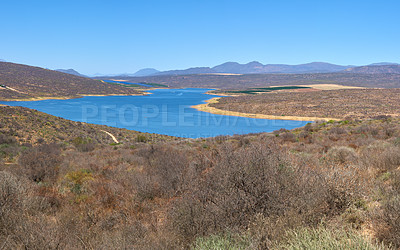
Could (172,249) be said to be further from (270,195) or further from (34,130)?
(34,130)

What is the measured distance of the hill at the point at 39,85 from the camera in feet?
314

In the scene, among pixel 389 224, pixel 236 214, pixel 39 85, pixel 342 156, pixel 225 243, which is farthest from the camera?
pixel 39 85

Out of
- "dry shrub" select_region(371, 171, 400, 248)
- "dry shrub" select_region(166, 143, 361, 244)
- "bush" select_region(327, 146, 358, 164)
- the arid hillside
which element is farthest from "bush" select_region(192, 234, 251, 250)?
the arid hillside

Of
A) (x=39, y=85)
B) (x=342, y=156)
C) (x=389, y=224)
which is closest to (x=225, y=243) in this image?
(x=389, y=224)

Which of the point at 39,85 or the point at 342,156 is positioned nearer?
the point at 342,156

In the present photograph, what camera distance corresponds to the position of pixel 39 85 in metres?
114

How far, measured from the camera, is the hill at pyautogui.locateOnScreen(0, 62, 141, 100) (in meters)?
95.7

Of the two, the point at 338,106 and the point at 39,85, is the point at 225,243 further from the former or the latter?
the point at 39,85

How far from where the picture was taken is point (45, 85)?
117m

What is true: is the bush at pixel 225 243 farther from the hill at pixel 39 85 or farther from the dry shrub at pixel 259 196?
the hill at pixel 39 85

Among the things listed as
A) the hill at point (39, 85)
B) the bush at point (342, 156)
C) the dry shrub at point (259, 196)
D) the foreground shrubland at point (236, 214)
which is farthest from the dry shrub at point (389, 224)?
Answer: the hill at point (39, 85)

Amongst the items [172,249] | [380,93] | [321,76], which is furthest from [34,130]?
[321,76]

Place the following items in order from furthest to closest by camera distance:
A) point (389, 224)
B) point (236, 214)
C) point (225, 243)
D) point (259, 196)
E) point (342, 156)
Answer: point (342, 156) < point (259, 196) < point (236, 214) < point (389, 224) < point (225, 243)

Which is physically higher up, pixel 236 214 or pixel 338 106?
pixel 236 214
